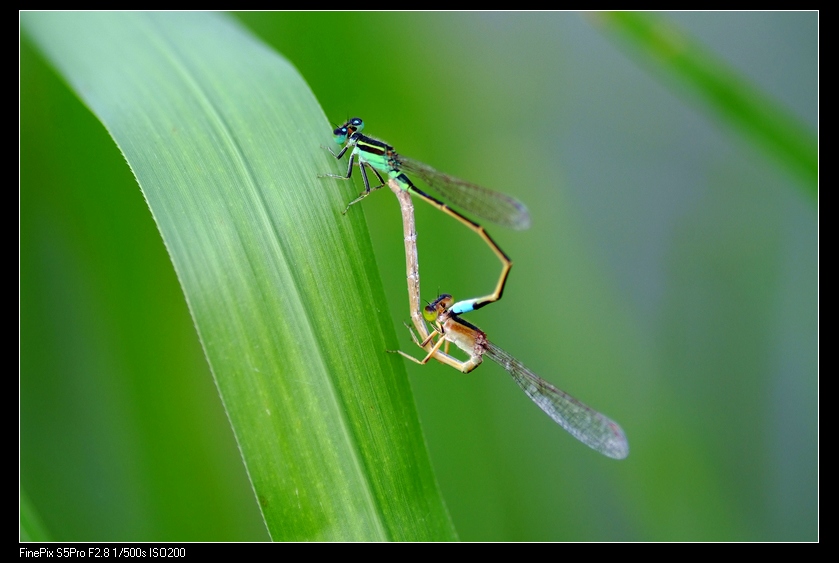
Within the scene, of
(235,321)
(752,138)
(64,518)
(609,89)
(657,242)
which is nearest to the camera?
(235,321)

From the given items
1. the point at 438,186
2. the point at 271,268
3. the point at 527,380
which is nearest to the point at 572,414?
the point at 527,380

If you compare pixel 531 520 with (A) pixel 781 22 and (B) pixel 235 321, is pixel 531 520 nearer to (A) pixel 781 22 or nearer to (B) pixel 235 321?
(B) pixel 235 321

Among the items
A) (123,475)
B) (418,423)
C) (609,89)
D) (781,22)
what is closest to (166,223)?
(418,423)

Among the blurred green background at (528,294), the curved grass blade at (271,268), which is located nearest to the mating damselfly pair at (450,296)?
the blurred green background at (528,294)

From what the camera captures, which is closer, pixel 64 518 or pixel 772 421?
pixel 64 518

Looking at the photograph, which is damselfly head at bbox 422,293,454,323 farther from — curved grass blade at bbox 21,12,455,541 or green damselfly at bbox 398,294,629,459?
curved grass blade at bbox 21,12,455,541

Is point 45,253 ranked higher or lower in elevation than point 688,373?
higher

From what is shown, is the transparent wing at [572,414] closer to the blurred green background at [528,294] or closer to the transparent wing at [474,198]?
the blurred green background at [528,294]
